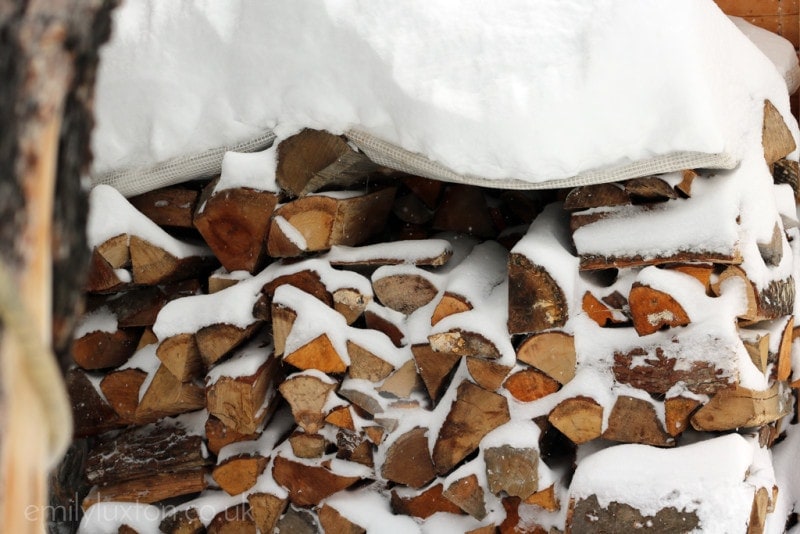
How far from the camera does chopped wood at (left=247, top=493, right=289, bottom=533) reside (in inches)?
78.3

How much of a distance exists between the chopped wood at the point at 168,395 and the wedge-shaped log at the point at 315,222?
1.29 feet

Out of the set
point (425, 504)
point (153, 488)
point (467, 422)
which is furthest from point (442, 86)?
point (153, 488)

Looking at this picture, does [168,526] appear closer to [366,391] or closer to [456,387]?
[366,391]

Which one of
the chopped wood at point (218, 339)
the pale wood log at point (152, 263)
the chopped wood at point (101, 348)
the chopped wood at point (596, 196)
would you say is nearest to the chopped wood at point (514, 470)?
the chopped wood at point (596, 196)

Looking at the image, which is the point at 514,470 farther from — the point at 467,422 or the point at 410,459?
the point at 410,459

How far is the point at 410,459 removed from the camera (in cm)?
190

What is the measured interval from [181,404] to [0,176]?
4.93 feet

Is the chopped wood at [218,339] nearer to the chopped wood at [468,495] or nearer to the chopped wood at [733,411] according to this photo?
the chopped wood at [468,495]

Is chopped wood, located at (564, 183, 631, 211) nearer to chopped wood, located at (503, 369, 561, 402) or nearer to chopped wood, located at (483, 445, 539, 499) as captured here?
chopped wood, located at (503, 369, 561, 402)

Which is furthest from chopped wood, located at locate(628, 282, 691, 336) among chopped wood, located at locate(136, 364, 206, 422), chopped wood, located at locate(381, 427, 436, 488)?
chopped wood, located at locate(136, 364, 206, 422)

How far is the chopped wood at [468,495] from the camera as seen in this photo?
1.83 meters

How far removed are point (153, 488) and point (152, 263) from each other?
565 millimetres

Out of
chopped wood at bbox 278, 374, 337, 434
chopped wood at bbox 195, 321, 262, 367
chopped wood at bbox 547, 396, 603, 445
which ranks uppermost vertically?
chopped wood at bbox 547, 396, 603, 445

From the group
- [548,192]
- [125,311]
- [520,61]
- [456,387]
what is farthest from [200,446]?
[520,61]
